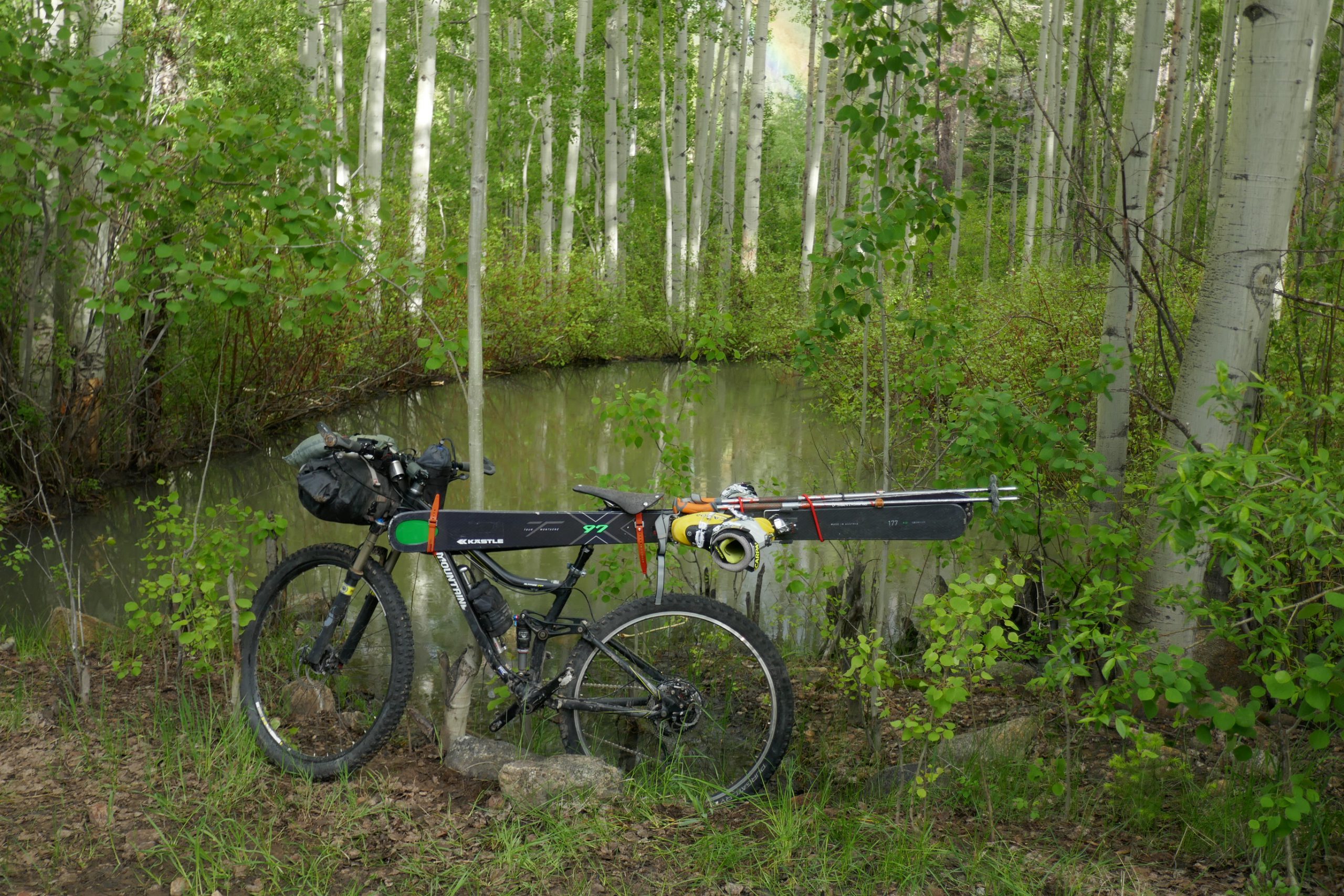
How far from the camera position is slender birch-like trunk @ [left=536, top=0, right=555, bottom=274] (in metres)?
18.9

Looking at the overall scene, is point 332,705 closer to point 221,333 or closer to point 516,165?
point 221,333

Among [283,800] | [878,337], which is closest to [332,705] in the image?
[283,800]

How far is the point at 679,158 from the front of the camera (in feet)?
65.5

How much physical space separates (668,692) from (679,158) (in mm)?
17801

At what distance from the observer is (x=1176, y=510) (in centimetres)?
247

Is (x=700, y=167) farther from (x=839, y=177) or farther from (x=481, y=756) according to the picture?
(x=481, y=756)

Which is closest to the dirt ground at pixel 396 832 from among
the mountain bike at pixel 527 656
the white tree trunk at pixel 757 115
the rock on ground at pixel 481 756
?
the rock on ground at pixel 481 756

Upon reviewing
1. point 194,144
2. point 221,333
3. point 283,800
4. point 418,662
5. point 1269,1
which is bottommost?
point 418,662

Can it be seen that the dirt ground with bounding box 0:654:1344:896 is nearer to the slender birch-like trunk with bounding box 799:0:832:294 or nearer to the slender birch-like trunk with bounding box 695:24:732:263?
the slender birch-like trunk with bounding box 799:0:832:294

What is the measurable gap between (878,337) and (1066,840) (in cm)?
636

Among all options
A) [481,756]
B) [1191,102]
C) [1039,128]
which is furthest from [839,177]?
[481,756]

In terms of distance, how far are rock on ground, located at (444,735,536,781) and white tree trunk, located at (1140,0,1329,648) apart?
2.33 meters

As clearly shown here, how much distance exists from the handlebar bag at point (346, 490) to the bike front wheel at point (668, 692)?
825 millimetres

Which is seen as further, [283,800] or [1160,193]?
[1160,193]
